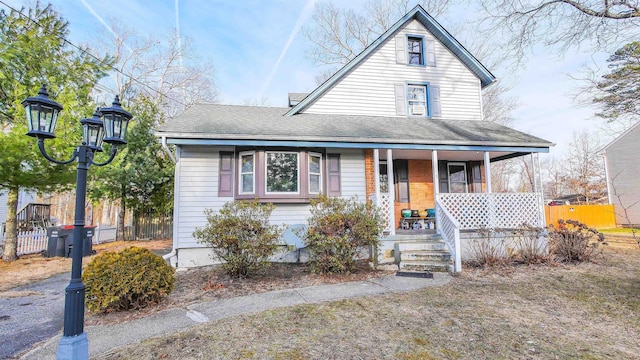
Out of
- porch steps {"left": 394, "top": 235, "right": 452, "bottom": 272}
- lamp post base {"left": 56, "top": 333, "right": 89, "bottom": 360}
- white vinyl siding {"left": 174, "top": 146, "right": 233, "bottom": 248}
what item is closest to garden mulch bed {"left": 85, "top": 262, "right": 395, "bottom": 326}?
porch steps {"left": 394, "top": 235, "right": 452, "bottom": 272}

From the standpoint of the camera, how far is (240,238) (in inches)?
253

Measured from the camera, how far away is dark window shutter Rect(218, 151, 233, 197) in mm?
8547

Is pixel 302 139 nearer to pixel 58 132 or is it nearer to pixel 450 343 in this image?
pixel 450 343

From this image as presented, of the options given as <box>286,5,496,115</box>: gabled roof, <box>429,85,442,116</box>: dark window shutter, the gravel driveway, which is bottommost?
the gravel driveway

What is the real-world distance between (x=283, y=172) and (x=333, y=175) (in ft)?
4.99

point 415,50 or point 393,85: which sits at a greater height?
point 415,50

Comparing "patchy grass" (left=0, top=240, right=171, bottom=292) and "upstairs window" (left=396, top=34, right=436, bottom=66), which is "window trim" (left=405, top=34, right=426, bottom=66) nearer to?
"upstairs window" (left=396, top=34, right=436, bottom=66)

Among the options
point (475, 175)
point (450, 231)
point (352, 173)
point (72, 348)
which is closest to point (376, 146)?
point (352, 173)

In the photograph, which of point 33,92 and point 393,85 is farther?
point 393,85

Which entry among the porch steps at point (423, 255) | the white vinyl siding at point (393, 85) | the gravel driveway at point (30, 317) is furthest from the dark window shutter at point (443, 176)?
the gravel driveway at point (30, 317)

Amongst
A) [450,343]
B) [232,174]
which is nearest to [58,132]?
[232,174]

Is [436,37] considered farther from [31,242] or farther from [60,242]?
[31,242]

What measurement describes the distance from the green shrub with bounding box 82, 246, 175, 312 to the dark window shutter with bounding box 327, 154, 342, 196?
4.97 m

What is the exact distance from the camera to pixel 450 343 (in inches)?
144
